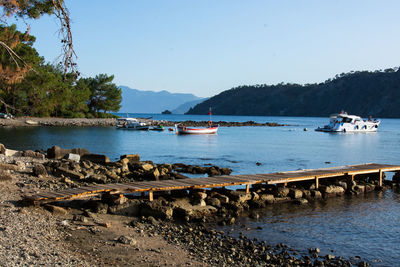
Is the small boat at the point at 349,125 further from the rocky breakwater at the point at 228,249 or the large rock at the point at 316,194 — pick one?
the rocky breakwater at the point at 228,249

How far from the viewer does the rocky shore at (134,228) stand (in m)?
8.15

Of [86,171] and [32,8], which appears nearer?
[32,8]

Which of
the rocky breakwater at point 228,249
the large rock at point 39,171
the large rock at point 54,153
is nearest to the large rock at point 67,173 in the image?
the large rock at point 39,171

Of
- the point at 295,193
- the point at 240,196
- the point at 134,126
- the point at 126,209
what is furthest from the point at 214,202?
the point at 134,126

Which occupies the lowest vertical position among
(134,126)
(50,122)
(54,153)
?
(54,153)

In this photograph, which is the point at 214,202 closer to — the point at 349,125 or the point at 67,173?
the point at 67,173

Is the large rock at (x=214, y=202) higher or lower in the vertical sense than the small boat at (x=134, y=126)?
lower

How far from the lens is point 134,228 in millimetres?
10484

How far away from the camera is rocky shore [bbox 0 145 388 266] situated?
815cm

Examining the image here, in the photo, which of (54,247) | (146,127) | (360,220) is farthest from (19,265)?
(146,127)

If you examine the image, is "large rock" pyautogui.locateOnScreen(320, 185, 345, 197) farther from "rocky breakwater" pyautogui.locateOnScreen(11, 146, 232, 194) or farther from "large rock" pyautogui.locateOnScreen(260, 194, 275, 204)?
"rocky breakwater" pyautogui.locateOnScreen(11, 146, 232, 194)

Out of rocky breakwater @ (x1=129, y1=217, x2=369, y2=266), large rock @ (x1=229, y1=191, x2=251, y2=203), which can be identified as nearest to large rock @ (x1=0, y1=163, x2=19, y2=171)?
rocky breakwater @ (x1=129, y1=217, x2=369, y2=266)

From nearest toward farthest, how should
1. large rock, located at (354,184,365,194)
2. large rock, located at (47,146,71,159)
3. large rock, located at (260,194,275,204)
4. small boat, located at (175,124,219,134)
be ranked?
1. large rock, located at (260,194,275,204)
2. large rock, located at (354,184,365,194)
3. large rock, located at (47,146,71,159)
4. small boat, located at (175,124,219,134)

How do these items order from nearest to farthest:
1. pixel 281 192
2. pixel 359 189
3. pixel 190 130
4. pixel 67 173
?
1. pixel 281 192
2. pixel 67 173
3. pixel 359 189
4. pixel 190 130
